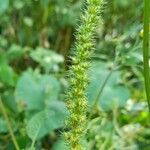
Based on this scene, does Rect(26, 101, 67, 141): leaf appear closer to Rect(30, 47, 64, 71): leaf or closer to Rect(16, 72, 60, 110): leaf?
Rect(16, 72, 60, 110): leaf

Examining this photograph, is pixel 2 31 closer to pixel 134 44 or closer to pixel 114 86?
pixel 114 86

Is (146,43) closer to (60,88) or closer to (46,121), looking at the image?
(46,121)

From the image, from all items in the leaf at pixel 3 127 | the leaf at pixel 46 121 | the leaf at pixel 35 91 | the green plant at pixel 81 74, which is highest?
the green plant at pixel 81 74

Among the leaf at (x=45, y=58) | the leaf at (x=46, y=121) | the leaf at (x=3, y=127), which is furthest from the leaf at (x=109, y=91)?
the leaf at (x=45, y=58)

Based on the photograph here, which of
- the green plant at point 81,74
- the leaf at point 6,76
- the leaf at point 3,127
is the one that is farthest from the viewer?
the leaf at point 6,76

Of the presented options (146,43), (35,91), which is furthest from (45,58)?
(146,43)

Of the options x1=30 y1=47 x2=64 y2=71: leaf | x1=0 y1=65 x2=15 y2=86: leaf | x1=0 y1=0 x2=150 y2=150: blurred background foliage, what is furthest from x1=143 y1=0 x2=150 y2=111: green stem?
x1=30 y1=47 x2=64 y2=71: leaf

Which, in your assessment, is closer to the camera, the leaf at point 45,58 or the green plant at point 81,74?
the green plant at point 81,74

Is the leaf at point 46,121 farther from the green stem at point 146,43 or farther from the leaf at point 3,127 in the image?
the green stem at point 146,43
